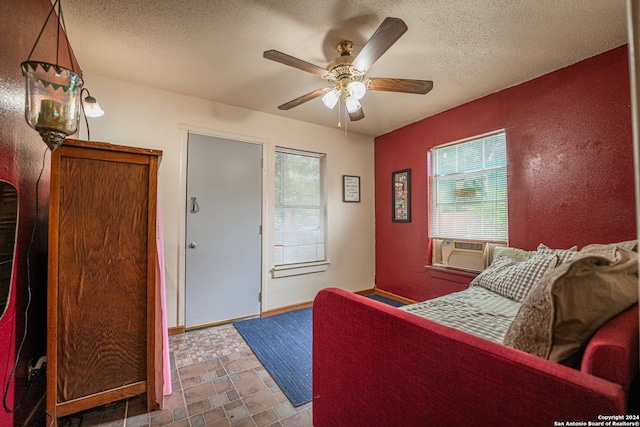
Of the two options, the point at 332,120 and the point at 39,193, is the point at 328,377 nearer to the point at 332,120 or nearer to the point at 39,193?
the point at 39,193

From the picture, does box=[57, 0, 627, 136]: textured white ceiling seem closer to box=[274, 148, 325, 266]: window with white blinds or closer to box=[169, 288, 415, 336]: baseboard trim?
box=[274, 148, 325, 266]: window with white blinds

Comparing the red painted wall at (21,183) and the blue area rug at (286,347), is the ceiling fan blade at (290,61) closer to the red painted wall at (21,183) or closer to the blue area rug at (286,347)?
the red painted wall at (21,183)

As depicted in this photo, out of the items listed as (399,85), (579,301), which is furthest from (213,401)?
(399,85)

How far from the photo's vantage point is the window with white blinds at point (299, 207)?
3.40m

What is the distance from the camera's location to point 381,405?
40.1 inches

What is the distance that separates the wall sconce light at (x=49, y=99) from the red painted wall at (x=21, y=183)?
0.48 feet

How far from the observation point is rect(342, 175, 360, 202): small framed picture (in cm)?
386

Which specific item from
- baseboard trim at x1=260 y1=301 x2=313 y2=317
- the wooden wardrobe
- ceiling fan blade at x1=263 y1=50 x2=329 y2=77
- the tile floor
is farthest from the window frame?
the wooden wardrobe

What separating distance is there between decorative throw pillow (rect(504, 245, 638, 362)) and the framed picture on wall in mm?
2779

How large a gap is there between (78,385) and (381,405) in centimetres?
164

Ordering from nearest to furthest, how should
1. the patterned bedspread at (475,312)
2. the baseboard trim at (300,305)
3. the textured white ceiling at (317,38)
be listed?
the patterned bedspread at (475,312) < the textured white ceiling at (317,38) < the baseboard trim at (300,305)

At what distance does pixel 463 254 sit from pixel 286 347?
2110mm

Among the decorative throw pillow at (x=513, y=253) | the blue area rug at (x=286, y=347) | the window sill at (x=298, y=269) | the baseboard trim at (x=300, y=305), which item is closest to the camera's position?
the blue area rug at (x=286, y=347)

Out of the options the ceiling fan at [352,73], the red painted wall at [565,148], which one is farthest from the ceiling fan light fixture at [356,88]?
the red painted wall at [565,148]
